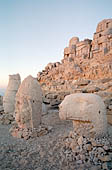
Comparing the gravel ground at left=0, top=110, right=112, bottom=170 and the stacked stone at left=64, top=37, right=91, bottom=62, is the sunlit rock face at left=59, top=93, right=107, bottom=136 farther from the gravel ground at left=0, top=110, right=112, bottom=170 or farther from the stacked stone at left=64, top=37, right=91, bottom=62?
the stacked stone at left=64, top=37, right=91, bottom=62

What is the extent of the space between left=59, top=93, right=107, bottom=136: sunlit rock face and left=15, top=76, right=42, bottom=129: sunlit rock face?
154 centimetres

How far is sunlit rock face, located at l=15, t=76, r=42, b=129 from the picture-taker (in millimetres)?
4285

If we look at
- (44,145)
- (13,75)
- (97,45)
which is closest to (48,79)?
(97,45)

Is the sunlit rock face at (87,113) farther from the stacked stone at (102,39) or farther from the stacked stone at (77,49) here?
the stacked stone at (77,49)

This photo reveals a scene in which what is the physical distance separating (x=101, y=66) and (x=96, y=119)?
32.2 feet

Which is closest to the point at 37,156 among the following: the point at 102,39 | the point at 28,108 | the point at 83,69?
the point at 28,108

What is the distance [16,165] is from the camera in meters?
2.60

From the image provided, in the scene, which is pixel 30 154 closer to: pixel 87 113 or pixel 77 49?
pixel 87 113

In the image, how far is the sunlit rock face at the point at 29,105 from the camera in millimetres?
4285

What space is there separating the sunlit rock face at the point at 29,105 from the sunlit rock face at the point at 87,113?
154cm

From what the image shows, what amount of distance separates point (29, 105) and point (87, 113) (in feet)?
6.97

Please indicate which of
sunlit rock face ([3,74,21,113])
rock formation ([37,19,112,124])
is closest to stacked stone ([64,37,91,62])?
rock formation ([37,19,112,124])

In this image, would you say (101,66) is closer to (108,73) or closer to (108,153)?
(108,73)

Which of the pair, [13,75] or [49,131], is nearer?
[49,131]
